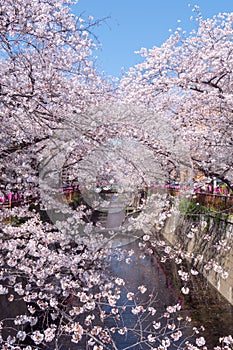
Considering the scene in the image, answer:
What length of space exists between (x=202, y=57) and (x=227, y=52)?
61 cm

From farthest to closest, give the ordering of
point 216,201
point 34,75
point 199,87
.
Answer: point 216,201 < point 199,87 < point 34,75

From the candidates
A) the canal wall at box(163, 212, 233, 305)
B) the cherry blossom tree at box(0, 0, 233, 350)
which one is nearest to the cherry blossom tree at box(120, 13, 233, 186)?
the cherry blossom tree at box(0, 0, 233, 350)

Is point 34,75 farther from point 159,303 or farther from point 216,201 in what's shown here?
point 216,201

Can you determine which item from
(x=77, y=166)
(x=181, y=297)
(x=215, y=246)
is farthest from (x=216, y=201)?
(x=77, y=166)

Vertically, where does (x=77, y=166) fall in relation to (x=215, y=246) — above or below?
above

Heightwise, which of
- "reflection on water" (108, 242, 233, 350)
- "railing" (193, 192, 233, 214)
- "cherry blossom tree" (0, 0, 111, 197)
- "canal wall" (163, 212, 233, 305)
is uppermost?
"cherry blossom tree" (0, 0, 111, 197)

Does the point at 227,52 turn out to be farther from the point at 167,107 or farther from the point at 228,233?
the point at 228,233

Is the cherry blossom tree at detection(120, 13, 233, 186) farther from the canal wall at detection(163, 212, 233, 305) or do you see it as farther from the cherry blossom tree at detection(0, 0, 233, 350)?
the canal wall at detection(163, 212, 233, 305)

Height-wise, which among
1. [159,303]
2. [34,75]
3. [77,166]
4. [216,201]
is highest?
[34,75]

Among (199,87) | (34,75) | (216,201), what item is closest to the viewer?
(34,75)

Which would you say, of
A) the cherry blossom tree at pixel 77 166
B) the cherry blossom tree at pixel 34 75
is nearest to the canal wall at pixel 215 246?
the cherry blossom tree at pixel 77 166

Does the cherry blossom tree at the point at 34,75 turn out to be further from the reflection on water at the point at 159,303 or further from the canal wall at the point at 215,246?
the canal wall at the point at 215,246

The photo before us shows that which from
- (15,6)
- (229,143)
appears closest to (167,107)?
(229,143)

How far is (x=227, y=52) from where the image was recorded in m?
7.75
